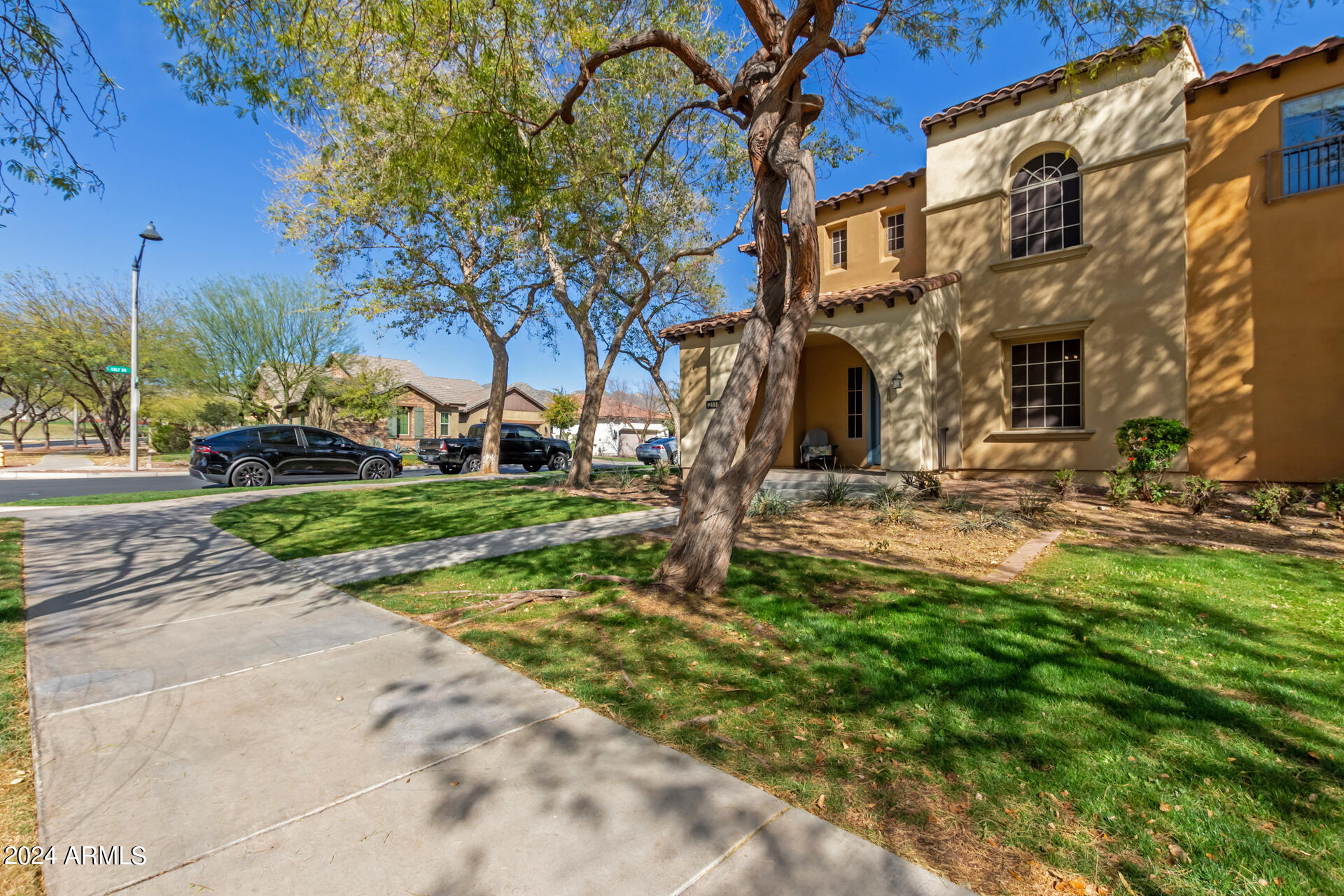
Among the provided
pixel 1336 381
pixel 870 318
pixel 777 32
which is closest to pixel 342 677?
pixel 777 32

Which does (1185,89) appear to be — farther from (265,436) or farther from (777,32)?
(265,436)

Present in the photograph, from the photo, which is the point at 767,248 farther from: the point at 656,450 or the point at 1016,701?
the point at 656,450

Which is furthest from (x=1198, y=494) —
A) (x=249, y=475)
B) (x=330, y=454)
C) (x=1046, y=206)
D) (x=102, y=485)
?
(x=102, y=485)

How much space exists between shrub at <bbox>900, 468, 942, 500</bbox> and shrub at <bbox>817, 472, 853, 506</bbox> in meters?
0.92

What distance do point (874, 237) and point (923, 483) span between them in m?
6.59

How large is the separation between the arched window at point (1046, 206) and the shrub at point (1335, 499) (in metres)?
5.36

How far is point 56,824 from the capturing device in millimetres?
2156

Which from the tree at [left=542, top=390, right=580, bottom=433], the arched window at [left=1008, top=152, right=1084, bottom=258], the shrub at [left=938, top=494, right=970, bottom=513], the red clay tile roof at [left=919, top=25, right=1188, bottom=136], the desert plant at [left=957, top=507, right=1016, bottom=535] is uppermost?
the red clay tile roof at [left=919, top=25, right=1188, bottom=136]

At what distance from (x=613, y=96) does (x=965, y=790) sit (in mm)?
10919

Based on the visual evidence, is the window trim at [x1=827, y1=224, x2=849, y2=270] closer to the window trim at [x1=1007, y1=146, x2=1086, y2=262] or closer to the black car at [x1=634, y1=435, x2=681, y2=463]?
the window trim at [x1=1007, y1=146, x2=1086, y2=262]

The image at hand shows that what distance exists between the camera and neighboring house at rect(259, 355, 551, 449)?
3447cm

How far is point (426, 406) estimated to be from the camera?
1682 inches

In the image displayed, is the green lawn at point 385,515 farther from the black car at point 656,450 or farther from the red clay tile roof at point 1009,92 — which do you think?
the black car at point 656,450

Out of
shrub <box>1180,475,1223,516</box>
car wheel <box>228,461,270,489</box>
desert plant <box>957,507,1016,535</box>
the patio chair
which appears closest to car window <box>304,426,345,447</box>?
car wheel <box>228,461,270,489</box>
